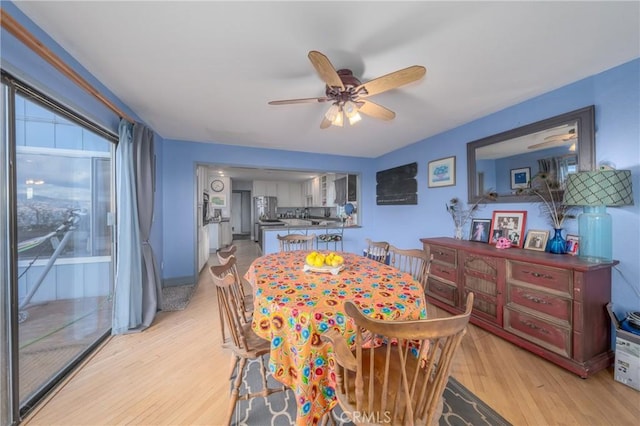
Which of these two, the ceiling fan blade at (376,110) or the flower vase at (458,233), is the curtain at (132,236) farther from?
the flower vase at (458,233)

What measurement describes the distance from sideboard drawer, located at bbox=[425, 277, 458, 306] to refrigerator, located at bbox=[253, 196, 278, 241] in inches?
233

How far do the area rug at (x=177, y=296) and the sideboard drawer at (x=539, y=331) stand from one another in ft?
11.6

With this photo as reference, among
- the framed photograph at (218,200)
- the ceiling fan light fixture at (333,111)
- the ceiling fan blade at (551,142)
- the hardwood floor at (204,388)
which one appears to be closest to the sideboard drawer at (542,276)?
the hardwood floor at (204,388)

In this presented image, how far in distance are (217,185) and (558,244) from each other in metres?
6.95

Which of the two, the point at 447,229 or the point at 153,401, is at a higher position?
the point at 447,229

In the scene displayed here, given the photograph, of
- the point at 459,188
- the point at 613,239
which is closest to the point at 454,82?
the point at 459,188

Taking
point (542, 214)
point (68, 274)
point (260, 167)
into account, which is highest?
point (260, 167)

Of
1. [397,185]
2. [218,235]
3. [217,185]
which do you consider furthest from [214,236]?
[397,185]

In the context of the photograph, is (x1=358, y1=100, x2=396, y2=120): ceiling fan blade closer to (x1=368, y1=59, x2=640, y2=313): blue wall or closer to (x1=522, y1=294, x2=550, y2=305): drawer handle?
(x1=368, y1=59, x2=640, y2=313): blue wall

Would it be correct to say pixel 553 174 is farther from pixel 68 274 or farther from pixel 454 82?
pixel 68 274

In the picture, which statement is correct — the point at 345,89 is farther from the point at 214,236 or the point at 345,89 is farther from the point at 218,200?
the point at 218,200

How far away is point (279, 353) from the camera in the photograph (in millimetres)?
1185

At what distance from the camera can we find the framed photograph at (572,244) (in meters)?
1.99

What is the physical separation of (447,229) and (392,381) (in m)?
2.72
